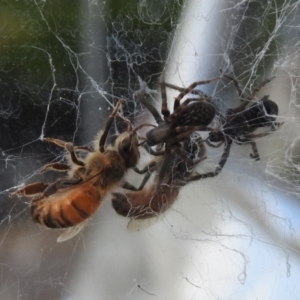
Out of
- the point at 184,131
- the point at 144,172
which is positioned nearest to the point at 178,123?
the point at 184,131

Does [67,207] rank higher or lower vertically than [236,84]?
lower

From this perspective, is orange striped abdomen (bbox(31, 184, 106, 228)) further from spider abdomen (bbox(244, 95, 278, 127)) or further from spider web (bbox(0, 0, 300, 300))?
spider abdomen (bbox(244, 95, 278, 127))

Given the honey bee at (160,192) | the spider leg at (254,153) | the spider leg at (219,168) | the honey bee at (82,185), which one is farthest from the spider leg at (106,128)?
the spider leg at (254,153)

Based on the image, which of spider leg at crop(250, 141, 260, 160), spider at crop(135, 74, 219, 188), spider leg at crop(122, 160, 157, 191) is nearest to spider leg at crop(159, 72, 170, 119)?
spider at crop(135, 74, 219, 188)

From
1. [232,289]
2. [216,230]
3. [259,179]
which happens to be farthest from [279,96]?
[232,289]

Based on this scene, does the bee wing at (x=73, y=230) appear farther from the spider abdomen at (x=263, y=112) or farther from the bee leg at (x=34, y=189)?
the spider abdomen at (x=263, y=112)

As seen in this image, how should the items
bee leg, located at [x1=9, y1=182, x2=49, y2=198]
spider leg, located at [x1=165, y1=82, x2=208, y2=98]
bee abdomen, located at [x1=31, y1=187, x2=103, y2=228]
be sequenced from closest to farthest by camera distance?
bee abdomen, located at [x1=31, y1=187, x2=103, y2=228], bee leg, located at [x1=9, y1=182, x2=49, y2=198], spider leg, located at [x1=165, y1=82, x2=208, y2=98]

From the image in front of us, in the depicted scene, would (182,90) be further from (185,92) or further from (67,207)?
(67,207)
